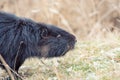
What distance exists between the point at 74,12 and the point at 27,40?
556 cm

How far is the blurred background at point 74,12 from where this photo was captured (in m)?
8.76

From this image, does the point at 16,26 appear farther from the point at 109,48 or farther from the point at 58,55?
the point at 109,48

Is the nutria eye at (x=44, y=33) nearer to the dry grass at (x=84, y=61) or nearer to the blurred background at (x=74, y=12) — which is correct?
the dry grass at (x=84, y=61)

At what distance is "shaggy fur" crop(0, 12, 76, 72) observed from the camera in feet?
13.5

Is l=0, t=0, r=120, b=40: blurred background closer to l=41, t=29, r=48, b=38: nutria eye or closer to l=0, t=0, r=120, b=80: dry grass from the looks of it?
l=0, t=0, r=120, b=80: dry grass

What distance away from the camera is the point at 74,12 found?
966 centimetres

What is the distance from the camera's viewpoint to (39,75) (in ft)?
14.5

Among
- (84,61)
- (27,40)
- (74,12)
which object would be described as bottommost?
(74,12)

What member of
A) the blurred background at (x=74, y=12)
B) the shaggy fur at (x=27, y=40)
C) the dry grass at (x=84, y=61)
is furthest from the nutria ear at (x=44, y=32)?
the blurred background at (x=74, y=12)

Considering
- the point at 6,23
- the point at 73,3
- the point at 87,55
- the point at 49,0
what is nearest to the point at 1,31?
the point at 6,23

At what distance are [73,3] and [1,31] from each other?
5306 millimetres

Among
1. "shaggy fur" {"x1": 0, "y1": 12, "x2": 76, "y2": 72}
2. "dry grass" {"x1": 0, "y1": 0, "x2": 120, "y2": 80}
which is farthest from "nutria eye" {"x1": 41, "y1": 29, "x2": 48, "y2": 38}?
"dry grass" {"x1": 0, "y1": 0, "x2": 120, "y2": 80}

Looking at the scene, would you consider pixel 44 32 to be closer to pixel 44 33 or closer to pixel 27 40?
pixel 44 33

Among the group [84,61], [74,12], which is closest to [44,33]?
[84,61]
